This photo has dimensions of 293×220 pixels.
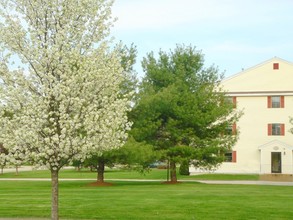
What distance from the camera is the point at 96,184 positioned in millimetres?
32750

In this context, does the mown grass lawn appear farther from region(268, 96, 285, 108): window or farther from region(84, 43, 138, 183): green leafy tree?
region(268, 96, 285, 108): window

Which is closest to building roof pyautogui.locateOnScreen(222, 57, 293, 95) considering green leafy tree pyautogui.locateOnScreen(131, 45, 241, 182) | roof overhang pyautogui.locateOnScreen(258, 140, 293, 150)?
roof overhang pyautogui.locateOnScreen(258, 140, 293, 150)

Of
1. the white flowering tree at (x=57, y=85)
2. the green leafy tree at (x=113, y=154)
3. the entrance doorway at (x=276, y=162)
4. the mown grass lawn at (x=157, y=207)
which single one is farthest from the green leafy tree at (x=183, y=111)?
the white flowering tree at (x=57, y=85)

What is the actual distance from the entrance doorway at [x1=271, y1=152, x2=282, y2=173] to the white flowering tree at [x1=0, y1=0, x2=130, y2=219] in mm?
38504

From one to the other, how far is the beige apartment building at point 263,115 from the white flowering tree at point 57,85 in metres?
37.7

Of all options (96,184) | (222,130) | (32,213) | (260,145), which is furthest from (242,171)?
(32,213)

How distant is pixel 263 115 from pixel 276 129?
187 cm

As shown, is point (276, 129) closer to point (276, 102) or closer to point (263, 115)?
point (263, 115)

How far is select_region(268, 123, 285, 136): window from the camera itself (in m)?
48.4

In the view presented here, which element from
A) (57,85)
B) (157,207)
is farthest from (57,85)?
(157,207)

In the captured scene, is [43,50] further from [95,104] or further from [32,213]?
[32,213]

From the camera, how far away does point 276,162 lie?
48.1 meters

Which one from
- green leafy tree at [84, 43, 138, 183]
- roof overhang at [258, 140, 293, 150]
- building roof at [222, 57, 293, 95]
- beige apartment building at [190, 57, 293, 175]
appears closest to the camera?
green leafy tree at [84, 43, 138, 183]

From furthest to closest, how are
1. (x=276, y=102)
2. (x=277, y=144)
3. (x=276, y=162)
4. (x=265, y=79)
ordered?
(x=265, y=79), (x=276, y=102), (x=276, y=162), (x=277, y=144)
